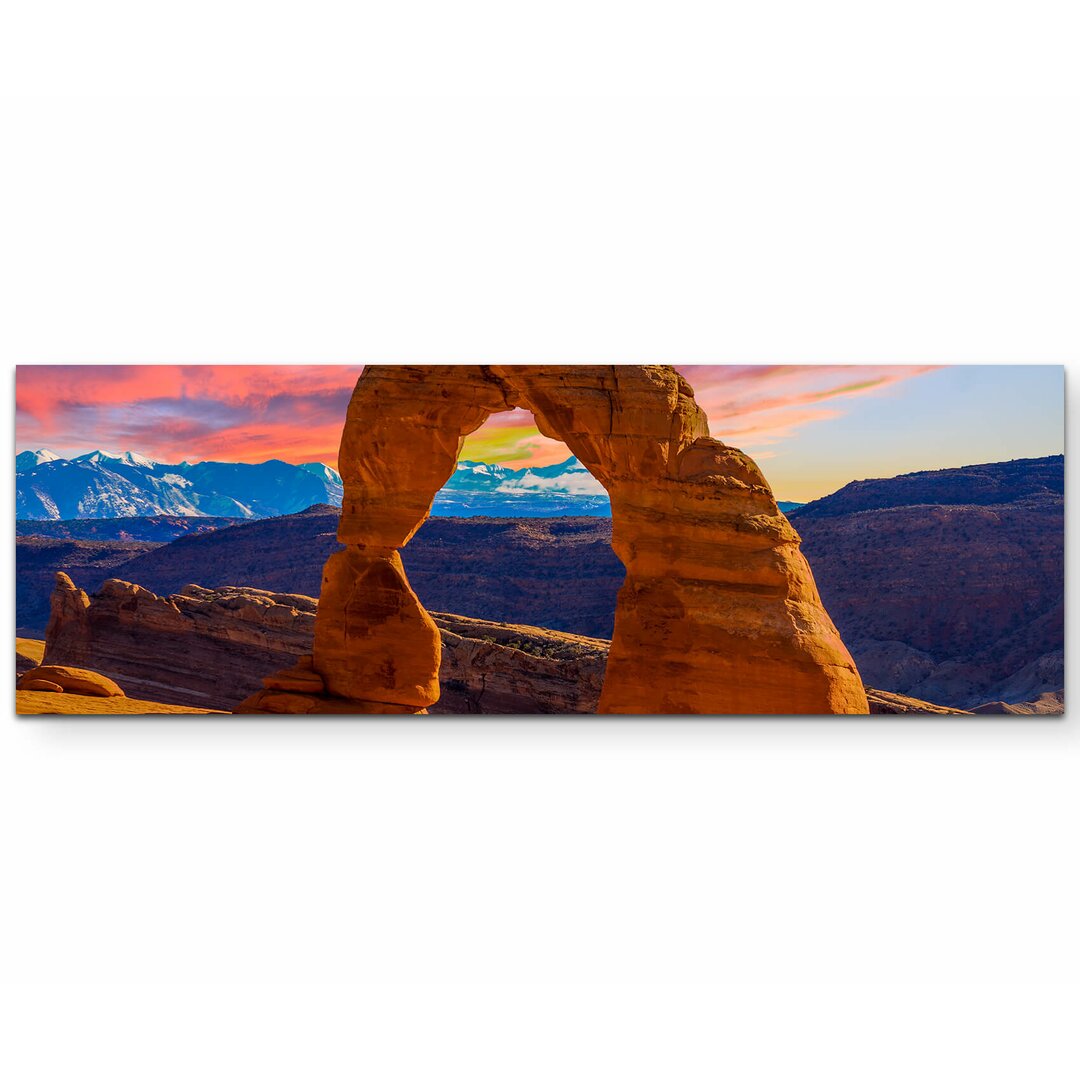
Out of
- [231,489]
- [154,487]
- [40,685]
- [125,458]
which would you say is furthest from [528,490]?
[40,685]

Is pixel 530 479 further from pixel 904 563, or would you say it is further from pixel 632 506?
pixel 904 563

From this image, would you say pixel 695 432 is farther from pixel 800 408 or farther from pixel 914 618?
pixel 914 618

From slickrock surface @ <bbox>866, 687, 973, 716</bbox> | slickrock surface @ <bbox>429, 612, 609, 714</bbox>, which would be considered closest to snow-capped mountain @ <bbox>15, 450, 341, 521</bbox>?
slickrock surface @ <bbox>866, 687, 973, 716</bbox>

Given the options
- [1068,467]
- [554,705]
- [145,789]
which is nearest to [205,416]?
[145,789]

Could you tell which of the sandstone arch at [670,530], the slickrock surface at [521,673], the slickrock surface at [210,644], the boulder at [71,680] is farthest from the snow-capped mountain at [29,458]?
the slickrock surface at [521,673]

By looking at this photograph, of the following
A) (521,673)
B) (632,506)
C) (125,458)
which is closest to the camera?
(125,458)

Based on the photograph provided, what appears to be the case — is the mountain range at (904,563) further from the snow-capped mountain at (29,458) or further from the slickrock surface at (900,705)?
the snow-capped mountain at (29,458)
